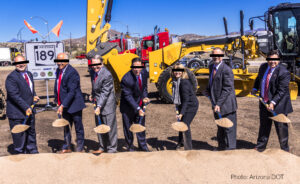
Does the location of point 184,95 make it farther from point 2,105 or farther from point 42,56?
point 2,105

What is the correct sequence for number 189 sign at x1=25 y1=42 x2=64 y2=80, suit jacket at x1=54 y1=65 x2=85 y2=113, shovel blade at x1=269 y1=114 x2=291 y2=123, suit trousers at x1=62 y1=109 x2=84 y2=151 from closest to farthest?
shovel blade at x1=269 y1=114 x2=291 y2=123, suit jacket at x1=54 y1=65 x2=85 y2=113, suit trousers at x1=62 y1=109 x2=84 y2=151, number 189 sign at x1=25 y1=42 x2=64 y2=80

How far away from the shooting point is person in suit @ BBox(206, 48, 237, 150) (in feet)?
12.8

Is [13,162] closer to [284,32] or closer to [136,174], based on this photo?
[136,174]

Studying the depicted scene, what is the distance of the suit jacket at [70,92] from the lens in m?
4.18

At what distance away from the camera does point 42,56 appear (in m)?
7.72

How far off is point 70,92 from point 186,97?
70.3 inches

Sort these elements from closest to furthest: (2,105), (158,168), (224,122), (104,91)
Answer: (158,168) → (224,122) → (104,91) → (2,105)

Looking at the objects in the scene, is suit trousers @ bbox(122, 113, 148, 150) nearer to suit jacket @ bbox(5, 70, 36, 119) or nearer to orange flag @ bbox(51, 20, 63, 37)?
suit jacket @ bbox(5, 70, 36, 119)

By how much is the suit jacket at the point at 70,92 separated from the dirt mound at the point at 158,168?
3.64ft

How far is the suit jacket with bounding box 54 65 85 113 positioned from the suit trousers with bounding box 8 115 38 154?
1.93ft

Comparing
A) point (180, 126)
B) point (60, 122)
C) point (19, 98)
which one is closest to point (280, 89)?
point (180, 126)

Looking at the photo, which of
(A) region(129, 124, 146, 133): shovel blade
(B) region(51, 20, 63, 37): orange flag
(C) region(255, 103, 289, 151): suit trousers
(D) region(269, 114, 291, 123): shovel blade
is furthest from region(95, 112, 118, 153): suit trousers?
(B) region(51, 20, 63, 37): orange flag

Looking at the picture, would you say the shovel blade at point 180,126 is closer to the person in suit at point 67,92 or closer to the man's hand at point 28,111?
the person in suit at point 67,92

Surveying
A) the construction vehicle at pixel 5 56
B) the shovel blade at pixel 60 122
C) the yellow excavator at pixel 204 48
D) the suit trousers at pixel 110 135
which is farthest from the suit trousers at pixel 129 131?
the construction vehicle at pixel 5 56
